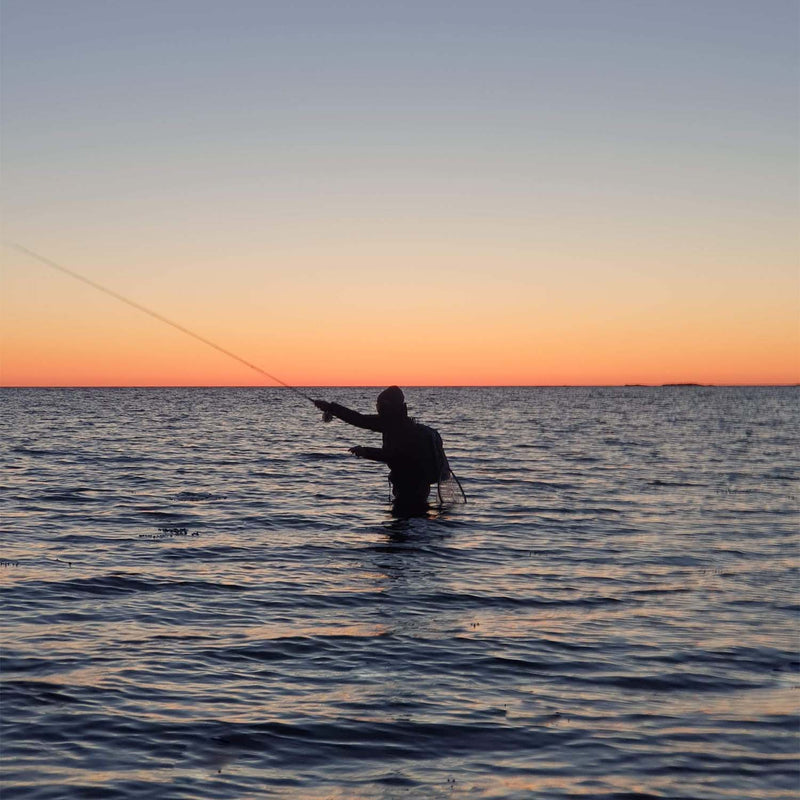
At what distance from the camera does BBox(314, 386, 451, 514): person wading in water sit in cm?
1938

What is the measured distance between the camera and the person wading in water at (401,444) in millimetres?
19375

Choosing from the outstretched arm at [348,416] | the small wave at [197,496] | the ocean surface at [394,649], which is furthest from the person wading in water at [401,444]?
the small wave at [197,496]

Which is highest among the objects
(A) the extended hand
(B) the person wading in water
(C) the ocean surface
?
(A) the extended hand

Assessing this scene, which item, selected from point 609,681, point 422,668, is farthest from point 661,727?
point 422,668

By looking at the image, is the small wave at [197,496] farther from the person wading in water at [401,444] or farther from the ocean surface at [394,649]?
the person wading in water at [401,444]

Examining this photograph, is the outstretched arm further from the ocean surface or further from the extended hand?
the ocean surface

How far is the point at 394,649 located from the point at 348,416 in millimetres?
9497

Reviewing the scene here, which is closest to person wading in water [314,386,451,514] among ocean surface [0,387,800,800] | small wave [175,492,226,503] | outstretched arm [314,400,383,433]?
outstretched arm [314,400,383,433]

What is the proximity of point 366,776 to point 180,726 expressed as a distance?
1.80 m

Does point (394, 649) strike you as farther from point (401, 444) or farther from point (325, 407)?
point (401, 444)

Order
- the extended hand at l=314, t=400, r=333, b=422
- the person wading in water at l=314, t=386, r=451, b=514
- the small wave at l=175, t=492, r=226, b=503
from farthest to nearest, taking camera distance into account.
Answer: the small wave at l=175, t=492, r=226, b=503
the person wading in water at l=314, t=386, r=451, b=514
the extended hand at l=314, t=400, r=333, b=422

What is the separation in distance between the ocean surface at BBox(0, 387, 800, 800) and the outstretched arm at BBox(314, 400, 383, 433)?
7.09ft

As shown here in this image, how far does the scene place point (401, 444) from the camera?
1958 cm

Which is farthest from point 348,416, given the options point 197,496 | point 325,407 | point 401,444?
point 197,496
